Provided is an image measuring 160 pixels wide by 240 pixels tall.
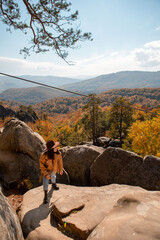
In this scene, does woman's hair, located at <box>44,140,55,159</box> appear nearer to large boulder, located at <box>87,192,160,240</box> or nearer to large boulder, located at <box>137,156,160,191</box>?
large boulder, located at <box>87,192,160,240</box>

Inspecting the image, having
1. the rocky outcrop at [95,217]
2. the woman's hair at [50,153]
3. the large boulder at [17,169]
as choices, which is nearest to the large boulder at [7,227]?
the rocky outcrop at [95,217]

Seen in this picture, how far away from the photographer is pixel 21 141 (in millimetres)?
9578

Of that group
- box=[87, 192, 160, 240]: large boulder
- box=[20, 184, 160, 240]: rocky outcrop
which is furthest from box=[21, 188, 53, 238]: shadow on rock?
box=[87, 192, 160, 240]: large boulder

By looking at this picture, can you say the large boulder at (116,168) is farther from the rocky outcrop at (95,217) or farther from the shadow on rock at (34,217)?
the shadow on rock at (34,217)

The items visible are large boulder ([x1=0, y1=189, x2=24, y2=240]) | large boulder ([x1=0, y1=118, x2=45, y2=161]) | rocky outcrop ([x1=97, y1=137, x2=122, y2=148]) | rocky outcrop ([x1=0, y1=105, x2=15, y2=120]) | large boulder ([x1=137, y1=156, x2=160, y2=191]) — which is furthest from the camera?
rocky outcrop ([x1=0, y1=105, x2=15, y2=120])

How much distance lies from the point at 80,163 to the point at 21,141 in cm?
428

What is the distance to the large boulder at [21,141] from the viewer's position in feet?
31.2

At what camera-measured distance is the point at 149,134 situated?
1905cm

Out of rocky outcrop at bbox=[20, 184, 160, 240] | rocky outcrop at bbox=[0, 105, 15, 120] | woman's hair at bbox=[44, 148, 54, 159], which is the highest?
woman's hair at bbox=[44, 148, 54, 159]

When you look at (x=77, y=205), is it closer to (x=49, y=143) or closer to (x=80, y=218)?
(x=80, y=218)

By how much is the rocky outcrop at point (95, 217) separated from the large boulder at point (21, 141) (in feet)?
11.9

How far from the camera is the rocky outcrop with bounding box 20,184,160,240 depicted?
2.77 meters

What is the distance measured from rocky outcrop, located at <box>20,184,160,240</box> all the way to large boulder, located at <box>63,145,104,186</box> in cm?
362

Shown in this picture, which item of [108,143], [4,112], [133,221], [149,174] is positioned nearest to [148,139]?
[149,174]
